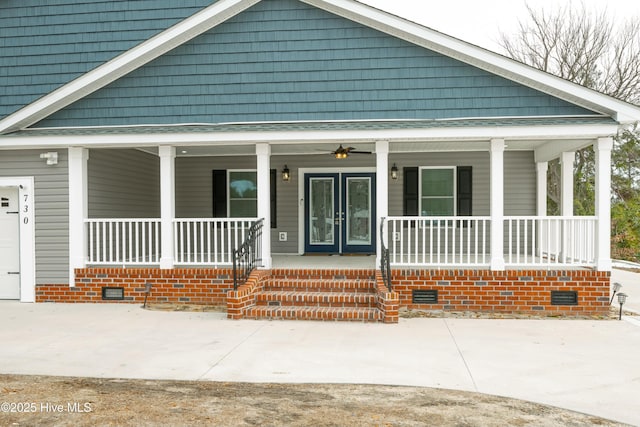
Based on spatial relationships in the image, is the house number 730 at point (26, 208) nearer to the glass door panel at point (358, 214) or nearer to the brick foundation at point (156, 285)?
the brick foundation at point (156, 285)

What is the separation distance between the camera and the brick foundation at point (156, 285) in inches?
404

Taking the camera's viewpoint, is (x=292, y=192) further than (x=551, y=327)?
Yes

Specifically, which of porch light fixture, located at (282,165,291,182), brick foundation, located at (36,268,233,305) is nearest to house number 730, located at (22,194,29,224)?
brick foundation, located at (36,268,233,305)

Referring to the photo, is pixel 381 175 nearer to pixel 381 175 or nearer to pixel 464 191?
pixel 381 175

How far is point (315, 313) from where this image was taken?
8.73 meters

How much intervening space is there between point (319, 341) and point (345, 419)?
283 centimetres

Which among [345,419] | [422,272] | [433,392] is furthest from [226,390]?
[422,272]

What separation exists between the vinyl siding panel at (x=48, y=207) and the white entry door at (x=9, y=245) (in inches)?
17.4

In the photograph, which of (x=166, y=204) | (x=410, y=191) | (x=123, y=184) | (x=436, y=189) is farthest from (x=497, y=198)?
(x=123, y=184)

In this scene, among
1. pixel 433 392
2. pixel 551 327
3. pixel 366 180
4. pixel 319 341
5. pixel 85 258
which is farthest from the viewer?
pixel 366 180

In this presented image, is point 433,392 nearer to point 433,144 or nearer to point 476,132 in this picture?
point 476,132

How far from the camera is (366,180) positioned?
13.3m

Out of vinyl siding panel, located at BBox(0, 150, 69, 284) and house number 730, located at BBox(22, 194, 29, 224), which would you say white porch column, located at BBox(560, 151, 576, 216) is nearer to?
vinyl siding panel, located at BBox(0, 150, 69, 284)

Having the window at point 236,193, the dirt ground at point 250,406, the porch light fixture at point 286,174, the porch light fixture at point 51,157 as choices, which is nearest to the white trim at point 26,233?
the porch light fixture at point 51,157
